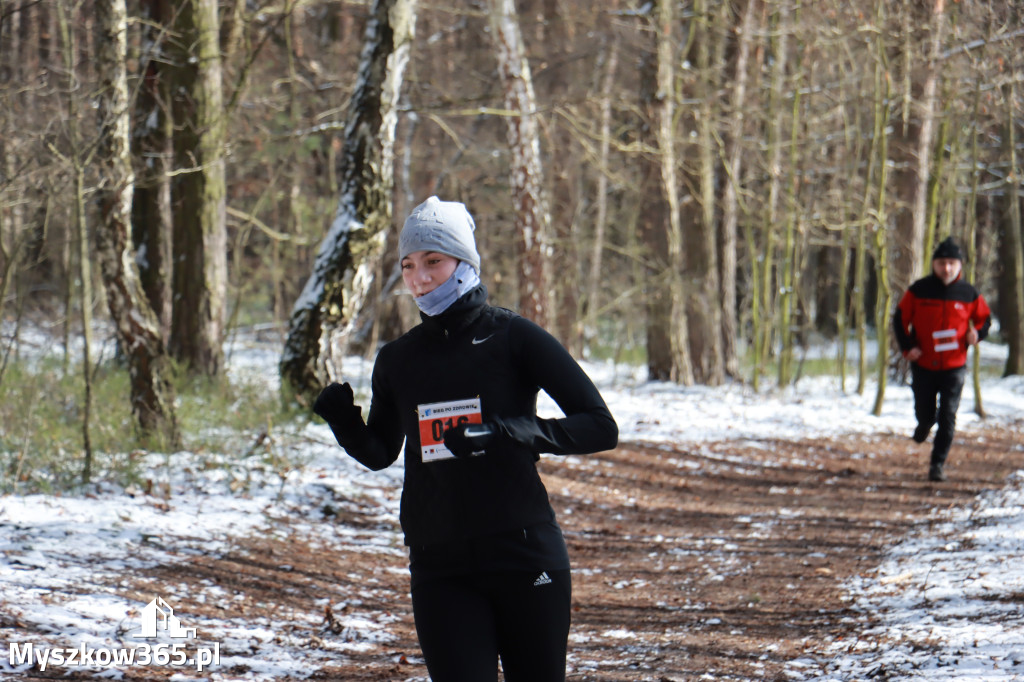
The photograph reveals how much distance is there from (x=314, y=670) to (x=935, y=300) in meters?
7.13

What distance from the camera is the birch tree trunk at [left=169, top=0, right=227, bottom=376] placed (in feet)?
39.2

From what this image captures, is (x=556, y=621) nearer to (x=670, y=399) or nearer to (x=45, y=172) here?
(x=45, y=172)

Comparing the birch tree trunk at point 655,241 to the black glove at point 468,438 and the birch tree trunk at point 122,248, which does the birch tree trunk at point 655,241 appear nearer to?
the birch tree trunk at point 122,248

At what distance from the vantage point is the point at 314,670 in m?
4.98

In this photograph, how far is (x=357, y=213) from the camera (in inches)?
416

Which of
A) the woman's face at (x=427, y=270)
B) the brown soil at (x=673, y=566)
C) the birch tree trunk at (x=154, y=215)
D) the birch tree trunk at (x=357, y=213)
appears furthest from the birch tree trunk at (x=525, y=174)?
the woman's face at (x=427, y=270)

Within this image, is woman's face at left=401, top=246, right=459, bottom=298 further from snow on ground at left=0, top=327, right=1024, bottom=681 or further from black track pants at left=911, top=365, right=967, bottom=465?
black track pants at left=911, top=365, right=967, bottom=465

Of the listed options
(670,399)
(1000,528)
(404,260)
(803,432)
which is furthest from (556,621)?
(670,399)

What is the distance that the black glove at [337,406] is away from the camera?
2924mm

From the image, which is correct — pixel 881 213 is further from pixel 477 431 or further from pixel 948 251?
pixel 477 431

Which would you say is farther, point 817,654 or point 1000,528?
point 1000,528

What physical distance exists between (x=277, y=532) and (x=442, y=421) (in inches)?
194

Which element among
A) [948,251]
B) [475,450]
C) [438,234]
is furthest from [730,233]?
[475,450]

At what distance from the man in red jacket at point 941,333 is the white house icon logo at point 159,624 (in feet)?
22.9
